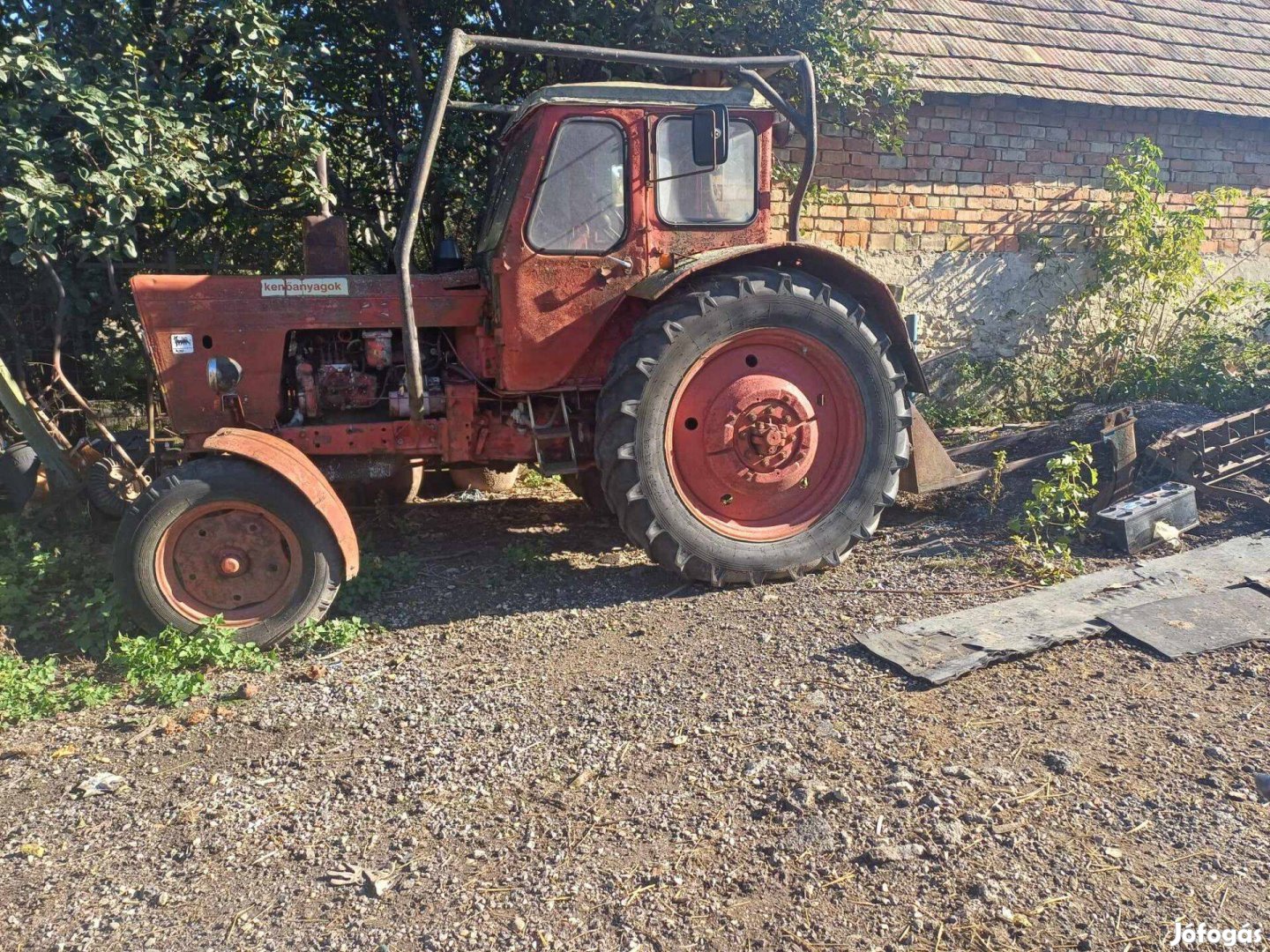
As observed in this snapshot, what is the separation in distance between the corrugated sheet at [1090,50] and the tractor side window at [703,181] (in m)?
3.65

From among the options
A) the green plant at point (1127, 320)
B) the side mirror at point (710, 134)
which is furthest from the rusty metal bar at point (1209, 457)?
the side mirror at point (710, 134)

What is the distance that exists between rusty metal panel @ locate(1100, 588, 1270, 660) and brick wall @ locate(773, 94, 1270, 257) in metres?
4.23

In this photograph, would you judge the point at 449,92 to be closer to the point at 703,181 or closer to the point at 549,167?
the point at 549,167

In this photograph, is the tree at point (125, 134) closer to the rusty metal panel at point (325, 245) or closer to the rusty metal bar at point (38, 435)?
the rusty metal bar at point (38, 435)

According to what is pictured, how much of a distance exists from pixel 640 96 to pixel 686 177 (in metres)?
0.41

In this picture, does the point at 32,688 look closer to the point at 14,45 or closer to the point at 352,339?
the point at 352,339

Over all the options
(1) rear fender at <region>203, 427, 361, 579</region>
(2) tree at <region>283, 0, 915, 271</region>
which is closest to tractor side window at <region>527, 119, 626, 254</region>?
(1) rear fender at <region>203, 427, 361, 579</region>

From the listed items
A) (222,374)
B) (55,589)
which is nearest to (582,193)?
(222,374)

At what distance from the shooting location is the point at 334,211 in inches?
261

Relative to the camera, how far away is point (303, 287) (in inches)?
161

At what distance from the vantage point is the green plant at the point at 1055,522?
4246mm

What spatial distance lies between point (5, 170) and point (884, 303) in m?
4.43

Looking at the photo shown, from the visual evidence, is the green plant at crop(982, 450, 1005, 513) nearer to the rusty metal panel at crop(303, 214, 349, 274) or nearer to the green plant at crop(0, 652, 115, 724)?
the rusty metal panel at crop(303, 214, 349, 274)

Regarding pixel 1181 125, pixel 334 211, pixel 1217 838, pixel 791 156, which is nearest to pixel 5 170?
pixel 334 211
